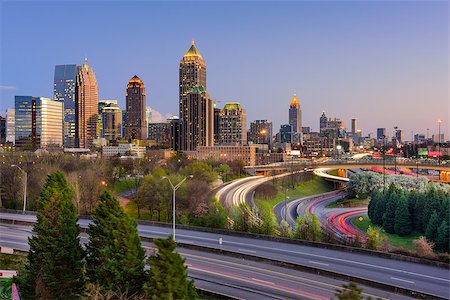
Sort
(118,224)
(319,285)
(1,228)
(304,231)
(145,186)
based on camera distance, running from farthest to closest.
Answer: (145,186) → (1,228) → (304,231) → (319,285) → (118,224)

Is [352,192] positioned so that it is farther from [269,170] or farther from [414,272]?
[414,272]

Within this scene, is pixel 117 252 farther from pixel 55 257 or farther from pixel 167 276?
pixel 167 276

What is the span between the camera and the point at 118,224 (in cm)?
2188

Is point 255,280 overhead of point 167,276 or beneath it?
beneath

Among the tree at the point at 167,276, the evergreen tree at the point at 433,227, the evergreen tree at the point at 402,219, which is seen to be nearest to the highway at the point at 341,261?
the tree at the point at 167,276

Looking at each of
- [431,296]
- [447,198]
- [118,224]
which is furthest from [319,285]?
[447,198]

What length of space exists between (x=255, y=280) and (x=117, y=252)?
8499 mm

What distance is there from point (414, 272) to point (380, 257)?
11.5 feet

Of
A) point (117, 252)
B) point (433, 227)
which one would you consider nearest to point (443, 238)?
point (433, 227)

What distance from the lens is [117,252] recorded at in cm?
2144

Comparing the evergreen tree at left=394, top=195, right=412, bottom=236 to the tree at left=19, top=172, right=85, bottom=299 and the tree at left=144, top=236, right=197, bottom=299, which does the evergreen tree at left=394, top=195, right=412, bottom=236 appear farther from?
the tree at left=144, top=236, right=197, bottom=299

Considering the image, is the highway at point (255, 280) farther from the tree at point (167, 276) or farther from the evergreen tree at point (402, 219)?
the evergreen tree at point (402, 219)

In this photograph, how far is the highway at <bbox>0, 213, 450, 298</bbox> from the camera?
81.1 ft

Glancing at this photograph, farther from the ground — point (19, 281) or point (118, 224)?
point (118, 224)
